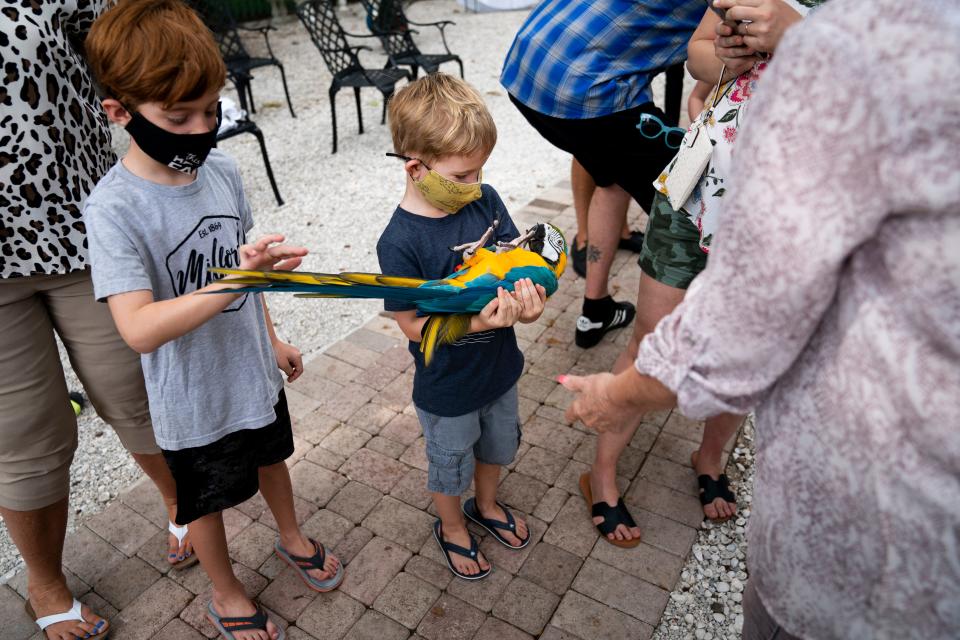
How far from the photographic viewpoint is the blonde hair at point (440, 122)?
6.26 ft

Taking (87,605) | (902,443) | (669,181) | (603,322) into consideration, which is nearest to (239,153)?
(603,322)

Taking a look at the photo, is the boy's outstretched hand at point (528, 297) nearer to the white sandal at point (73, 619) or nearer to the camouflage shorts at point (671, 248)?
the camouflage shorts at point (671, 248)

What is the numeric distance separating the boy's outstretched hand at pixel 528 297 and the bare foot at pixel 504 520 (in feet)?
3.42

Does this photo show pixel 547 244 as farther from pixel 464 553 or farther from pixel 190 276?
pixel 464 553

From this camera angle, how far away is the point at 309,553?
2.46 metres

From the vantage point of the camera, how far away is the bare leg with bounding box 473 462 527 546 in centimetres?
253

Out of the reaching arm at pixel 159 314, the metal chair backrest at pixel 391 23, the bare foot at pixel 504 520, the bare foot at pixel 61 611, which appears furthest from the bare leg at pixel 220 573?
the metal chair backrest at pixel 391 23

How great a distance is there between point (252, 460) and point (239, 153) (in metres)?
5.45

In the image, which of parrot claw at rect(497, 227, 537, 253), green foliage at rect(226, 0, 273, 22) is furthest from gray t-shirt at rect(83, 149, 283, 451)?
green foliage at rect(226, 0, 273, 22)

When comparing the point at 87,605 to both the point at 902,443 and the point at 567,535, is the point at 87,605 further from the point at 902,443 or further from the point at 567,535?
the point at 902,443

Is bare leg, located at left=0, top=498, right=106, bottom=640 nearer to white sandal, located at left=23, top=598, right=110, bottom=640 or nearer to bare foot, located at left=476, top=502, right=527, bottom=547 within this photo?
white sandal, located at left=23, top=598, right=110, bottom=640

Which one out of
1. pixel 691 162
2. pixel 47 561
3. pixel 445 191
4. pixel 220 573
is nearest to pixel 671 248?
pixel 691 162

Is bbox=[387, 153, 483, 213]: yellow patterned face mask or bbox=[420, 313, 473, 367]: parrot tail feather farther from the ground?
bbox=[387, 153, 483, 213]: yellow patterned face mask

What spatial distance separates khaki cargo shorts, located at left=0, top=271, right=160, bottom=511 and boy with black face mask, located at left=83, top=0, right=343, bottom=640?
33 cm
